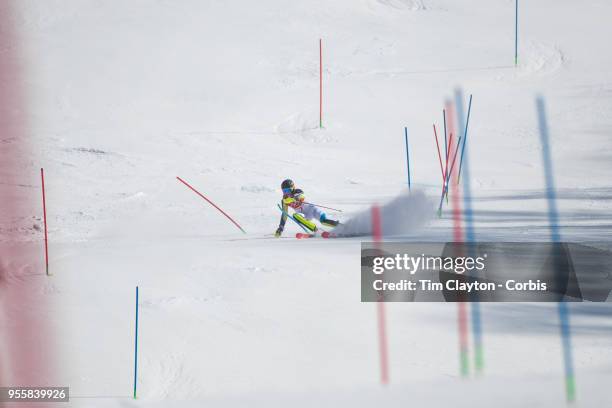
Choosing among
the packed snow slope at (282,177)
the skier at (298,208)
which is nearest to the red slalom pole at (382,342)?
the packed snow slope at (282,177)

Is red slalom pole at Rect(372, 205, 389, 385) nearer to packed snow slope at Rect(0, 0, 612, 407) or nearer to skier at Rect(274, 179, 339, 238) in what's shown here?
packed snow slope at Rect(0, 0, 612, 407)

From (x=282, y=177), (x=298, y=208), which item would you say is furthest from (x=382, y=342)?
(x=282, y=177)

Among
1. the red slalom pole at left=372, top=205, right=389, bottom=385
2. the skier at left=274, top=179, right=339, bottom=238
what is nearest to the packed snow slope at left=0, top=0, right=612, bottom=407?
the red slalom pole at left=372, top=205, right=389, bottom=385

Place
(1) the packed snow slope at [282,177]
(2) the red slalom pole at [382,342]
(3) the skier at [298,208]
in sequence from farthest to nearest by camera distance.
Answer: (3) the skier at [298,208] → (1) the packed snow slope at [282,177] → (2) the red slalom pole at [382,342]

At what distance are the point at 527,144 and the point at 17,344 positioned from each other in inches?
496

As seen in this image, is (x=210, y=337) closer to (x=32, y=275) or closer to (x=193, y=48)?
(x=32, y=275)

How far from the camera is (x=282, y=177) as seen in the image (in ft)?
51.5

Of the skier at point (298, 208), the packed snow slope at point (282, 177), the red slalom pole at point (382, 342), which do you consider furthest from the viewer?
the skier at point (298, 208)

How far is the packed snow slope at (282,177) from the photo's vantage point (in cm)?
647

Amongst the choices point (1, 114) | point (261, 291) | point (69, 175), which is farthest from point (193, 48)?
point (261, 291)

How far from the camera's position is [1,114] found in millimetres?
19312

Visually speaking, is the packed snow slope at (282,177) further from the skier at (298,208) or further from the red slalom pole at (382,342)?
the skier at (298,208)

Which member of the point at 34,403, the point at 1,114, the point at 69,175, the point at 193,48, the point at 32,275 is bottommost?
the point at 34,403

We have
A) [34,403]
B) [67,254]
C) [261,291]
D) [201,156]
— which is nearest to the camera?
[34,403]
